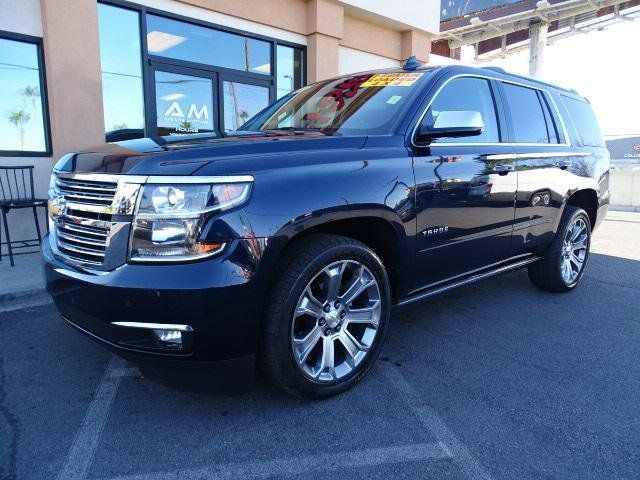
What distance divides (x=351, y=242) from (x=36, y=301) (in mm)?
3217

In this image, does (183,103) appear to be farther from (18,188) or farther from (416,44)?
(416,44)

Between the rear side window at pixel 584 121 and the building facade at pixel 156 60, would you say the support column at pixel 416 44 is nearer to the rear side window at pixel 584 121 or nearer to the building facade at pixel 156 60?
the building facade at pixel 156 60

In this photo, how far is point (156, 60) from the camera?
686 centimetres

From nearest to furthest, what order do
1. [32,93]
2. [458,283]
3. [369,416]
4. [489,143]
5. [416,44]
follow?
[369,416], [458,283], [489,143], [32,93], [416,44]

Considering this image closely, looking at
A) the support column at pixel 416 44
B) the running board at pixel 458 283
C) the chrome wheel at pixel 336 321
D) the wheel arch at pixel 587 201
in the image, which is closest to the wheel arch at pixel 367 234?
the running board at pixel 458 283

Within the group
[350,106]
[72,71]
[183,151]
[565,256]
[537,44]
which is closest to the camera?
[183,151]

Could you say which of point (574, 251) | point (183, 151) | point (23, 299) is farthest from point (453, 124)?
point (23, 299)

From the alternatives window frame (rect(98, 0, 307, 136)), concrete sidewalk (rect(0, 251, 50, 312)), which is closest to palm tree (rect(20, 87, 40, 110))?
window frame (rect(98, 0, 307, 136))

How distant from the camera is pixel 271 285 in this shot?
7.33ft

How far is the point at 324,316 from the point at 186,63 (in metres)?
6.07

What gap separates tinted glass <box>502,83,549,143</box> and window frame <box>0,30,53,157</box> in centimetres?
548

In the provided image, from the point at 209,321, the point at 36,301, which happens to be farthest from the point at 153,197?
the point at 36,301

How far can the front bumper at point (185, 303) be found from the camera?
1953 mm

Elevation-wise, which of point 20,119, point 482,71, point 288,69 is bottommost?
point 20,119
